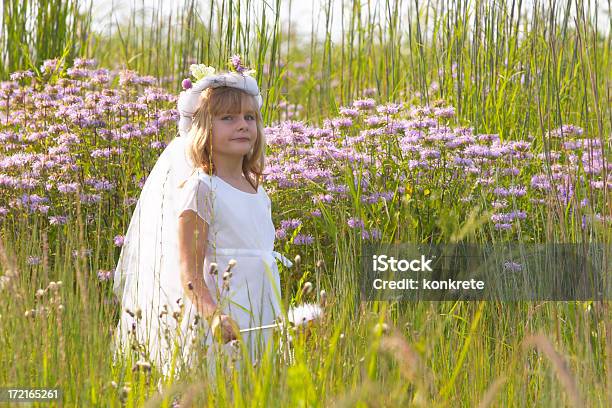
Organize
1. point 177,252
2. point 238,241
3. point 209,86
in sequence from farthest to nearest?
point 209,86 < point 238,241 < point 177,252

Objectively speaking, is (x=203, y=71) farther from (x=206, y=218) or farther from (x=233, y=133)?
(x=206, y=218)

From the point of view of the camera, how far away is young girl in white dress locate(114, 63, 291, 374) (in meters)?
3.17

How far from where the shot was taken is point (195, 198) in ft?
10.4

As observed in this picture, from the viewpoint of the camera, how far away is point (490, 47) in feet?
16.0

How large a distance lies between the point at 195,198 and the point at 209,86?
0.54m

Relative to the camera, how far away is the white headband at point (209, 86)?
11.5 feet

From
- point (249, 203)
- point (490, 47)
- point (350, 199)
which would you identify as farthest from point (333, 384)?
point (490, 47)

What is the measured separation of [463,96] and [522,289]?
6.60 feet

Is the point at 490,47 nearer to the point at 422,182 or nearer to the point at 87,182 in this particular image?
the point at 422,182

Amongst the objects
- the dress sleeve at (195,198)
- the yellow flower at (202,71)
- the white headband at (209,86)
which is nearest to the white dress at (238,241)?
the dress sleeve at (195,198)

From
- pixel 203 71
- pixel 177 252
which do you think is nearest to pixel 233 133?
pixel 203 71

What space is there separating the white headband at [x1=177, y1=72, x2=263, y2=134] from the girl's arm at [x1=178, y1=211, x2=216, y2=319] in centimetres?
54

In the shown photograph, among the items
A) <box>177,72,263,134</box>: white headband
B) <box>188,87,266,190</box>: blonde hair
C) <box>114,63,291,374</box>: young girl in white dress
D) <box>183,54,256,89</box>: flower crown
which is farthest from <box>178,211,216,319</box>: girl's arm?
<box>183,54,256,89</box>: flower crown

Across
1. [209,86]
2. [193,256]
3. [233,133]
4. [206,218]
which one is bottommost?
[193,256]
